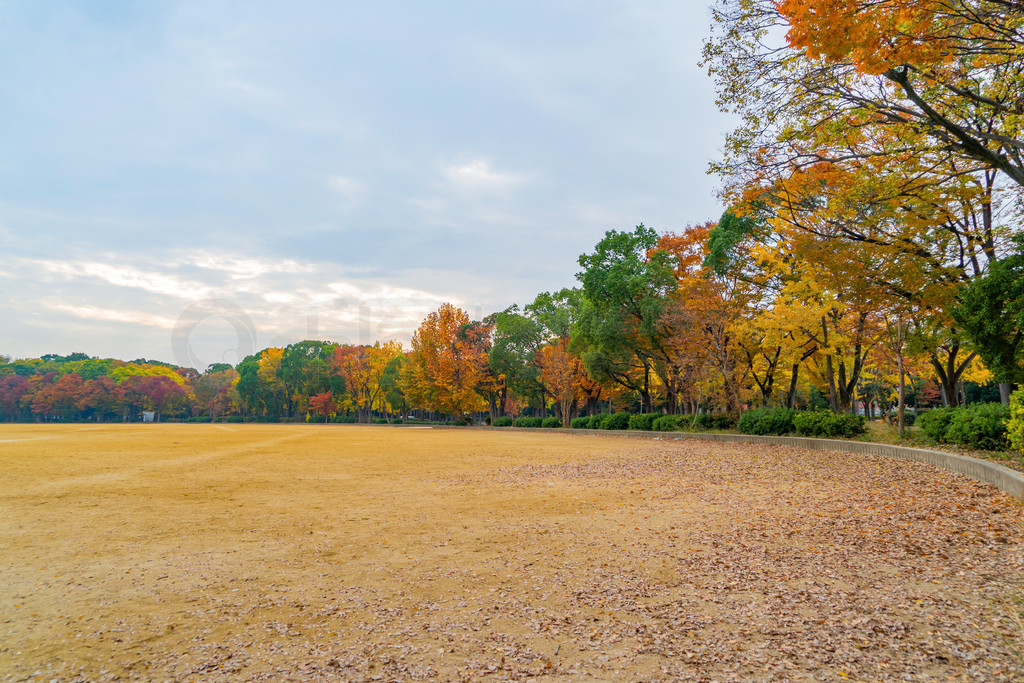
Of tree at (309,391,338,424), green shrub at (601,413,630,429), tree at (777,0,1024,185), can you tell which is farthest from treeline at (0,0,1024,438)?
tree at (309,391,338,424)

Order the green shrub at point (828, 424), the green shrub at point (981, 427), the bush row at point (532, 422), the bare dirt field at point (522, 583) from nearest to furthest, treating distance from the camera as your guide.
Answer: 1. the bare dirt field at point (522, 583)
2. the green shrub at point (981, 427)
3. the green shrub at point (828, 424)
4. the bush row at point (532, 422)

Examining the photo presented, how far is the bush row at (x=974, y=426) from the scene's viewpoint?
9469 mm

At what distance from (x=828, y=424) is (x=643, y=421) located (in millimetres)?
11445

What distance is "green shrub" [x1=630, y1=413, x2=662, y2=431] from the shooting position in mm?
25814

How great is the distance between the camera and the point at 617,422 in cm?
2808

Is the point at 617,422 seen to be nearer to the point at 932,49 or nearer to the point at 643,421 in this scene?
the point at 643,421

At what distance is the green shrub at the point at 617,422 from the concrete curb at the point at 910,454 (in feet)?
18.1

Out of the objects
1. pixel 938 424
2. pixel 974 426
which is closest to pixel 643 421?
pixel 938 424

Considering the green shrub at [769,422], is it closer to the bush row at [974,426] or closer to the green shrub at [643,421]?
the bush row at [974,426]

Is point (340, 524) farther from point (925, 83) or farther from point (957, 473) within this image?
point (925, 83)

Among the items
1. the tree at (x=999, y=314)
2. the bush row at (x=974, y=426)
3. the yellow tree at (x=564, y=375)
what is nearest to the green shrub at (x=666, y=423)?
the yellow tree at (x=564, y=375)

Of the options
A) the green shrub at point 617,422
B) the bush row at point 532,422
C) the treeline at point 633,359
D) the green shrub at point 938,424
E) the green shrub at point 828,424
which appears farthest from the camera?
the bush row at point 532,422

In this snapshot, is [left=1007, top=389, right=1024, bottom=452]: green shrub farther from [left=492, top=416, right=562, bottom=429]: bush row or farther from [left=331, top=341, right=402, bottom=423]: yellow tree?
[left=331, top=341, right=402, bottom=423]: yellow tree

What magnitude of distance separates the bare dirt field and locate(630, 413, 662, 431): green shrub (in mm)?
17090
